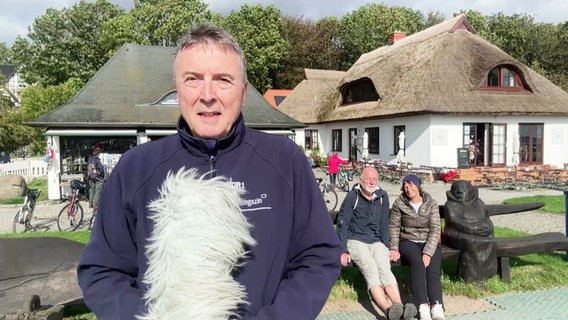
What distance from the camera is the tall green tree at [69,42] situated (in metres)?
39.6

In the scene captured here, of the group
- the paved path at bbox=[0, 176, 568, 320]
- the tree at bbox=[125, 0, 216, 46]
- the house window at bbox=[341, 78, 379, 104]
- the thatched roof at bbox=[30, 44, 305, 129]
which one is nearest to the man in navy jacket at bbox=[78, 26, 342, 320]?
the paved path at bbox=[0, 176, 568, 320]

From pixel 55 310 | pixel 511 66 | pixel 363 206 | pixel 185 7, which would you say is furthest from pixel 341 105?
pixel 55 310

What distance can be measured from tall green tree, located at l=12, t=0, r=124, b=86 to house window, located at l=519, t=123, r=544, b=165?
110 feet

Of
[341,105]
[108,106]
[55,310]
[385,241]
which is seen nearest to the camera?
[55,310]

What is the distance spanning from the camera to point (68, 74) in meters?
39.4

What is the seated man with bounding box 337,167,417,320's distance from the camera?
4825mm

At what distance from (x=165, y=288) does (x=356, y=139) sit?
23248 mm

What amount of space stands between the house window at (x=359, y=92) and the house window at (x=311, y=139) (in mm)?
3381

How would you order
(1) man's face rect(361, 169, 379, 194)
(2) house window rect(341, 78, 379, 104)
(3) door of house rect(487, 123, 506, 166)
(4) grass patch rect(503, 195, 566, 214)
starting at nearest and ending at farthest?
(1) man's face rect(361, 169, 379, 194) → (4) grass patch rect(503, 195, 566, 214) → (3) door of house rect(487, 123, 506, 166) → (2) house window rect(341, 78, 379, 104)

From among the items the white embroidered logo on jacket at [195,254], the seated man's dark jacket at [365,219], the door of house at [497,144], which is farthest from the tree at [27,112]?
the white embroidered logo on jacket at [195,254]

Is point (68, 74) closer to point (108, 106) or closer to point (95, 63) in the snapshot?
point (95, 63)

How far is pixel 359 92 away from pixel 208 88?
24996mm

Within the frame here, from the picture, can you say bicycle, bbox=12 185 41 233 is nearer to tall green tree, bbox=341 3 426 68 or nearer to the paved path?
the paved path

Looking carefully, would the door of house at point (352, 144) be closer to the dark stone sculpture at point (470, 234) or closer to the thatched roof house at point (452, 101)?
the thatched roof house at point (452, 101)
